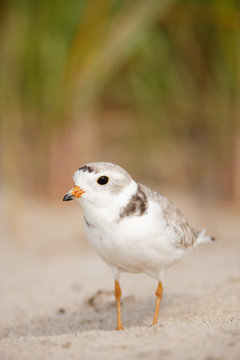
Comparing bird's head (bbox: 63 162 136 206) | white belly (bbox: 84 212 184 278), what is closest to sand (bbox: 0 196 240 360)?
white belly (bbox: 84 212 184 278)

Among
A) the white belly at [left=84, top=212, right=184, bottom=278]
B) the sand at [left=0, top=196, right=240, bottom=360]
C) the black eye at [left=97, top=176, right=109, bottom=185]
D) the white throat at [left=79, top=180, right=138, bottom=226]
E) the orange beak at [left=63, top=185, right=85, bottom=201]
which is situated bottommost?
the sand at [left=0, top=196, right=240, bottom=360]

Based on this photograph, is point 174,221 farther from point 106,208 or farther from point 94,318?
point 94,318

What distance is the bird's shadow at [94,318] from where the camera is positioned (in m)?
3.55

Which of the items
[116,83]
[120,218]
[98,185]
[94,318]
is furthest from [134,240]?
[116,83]

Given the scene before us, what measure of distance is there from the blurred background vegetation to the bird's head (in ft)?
12.0

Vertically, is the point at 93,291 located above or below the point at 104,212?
below

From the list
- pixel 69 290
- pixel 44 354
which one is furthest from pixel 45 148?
pixel 44 354

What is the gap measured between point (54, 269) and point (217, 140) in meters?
3.58

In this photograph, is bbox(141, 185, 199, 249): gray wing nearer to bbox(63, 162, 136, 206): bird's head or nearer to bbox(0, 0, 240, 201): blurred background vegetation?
bbox(63, 162, 136, 206): bird's head

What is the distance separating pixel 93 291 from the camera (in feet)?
14.4

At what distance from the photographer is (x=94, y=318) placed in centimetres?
379

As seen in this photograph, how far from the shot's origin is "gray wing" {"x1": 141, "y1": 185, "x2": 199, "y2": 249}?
3195 millimetres

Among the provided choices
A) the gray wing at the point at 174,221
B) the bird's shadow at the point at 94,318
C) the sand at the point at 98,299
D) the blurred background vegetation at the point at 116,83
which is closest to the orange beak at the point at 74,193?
the gray wing at the point at 174,221

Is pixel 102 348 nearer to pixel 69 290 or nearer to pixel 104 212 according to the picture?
pixel 104 212
